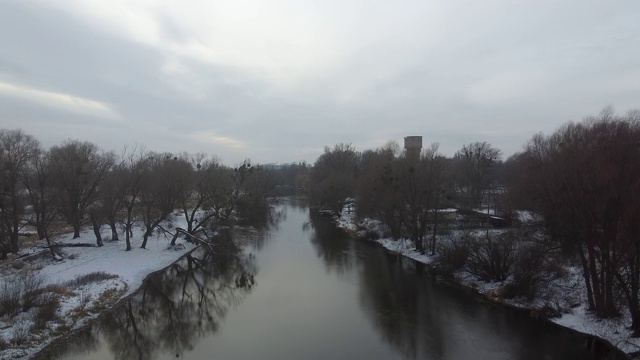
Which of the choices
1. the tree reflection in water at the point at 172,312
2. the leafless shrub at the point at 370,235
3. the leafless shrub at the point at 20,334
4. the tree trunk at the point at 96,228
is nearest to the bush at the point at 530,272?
the tree reflection in water at the point at 172,312

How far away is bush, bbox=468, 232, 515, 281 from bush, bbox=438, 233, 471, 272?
0.93 metres

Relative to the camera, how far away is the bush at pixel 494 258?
2239 cm

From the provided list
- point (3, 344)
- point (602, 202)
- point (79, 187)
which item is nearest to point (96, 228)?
point (79, 187)

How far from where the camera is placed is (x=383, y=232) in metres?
39.4

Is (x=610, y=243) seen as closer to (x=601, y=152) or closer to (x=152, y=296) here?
(x=601, y=152)

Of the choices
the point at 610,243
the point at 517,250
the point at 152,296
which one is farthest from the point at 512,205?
the point at 152,296

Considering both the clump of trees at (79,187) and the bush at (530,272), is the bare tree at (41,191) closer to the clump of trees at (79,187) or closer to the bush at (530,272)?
the clump of trees at (79,187)

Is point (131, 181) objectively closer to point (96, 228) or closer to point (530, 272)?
point (96, 228)

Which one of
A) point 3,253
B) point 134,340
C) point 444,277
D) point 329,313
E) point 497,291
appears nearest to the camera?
point 134,340

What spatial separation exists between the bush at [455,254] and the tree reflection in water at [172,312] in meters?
11.9

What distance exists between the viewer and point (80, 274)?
23781mm

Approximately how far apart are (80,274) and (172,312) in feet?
25.0

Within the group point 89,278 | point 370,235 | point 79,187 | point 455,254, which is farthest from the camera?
point 370,235

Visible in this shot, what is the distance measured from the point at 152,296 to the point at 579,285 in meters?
21.3
